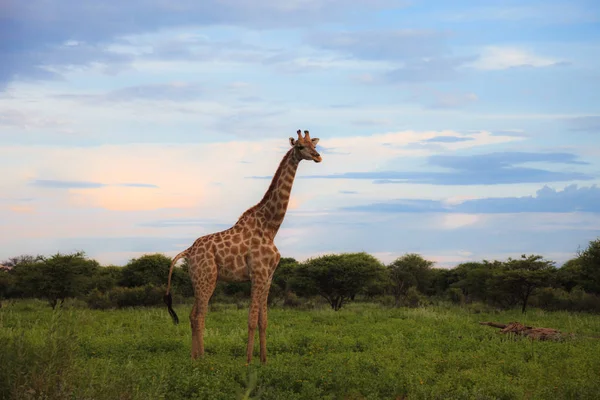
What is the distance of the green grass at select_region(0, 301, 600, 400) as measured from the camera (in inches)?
349

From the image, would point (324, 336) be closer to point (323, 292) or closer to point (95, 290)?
point (323, 292)

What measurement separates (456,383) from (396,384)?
1.34 meters

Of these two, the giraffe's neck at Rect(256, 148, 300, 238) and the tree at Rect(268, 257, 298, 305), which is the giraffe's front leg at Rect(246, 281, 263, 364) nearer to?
the giraffe's neck at Rect(256, 148, 300, 238)

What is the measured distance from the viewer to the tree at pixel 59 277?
35.0m

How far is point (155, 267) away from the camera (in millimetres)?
43312

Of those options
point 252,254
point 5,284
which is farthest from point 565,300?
point 5,284

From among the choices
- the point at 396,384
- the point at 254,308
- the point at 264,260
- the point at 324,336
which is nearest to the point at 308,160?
the point at 264,260

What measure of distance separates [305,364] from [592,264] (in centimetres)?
2542

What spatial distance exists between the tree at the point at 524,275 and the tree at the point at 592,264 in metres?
1.74

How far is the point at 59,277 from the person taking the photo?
115 feet

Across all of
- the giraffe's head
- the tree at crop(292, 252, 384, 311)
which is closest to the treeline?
the tree at crop(292, 252, 384, 311)

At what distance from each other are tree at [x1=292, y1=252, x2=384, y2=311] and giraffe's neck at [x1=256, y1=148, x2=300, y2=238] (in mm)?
21070

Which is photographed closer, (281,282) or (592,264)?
(592,264)

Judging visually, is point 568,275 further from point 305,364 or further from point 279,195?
point 279,195
